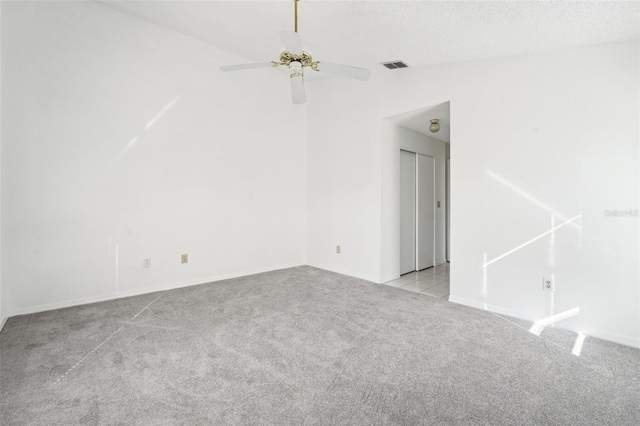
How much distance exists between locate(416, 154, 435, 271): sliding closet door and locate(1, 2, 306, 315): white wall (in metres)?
2.38

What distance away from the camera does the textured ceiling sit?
2.32 meters

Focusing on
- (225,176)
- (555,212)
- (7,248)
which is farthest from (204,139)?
(555,212)

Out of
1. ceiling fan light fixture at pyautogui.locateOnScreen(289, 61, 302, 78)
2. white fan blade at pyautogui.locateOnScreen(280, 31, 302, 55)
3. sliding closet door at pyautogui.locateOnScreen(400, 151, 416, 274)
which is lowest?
sliding closet door at pyautogui.locateOnScreen(400, 151, 416, 274)

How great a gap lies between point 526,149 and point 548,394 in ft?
6.90

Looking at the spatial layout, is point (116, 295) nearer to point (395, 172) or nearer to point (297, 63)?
point (297, 63)

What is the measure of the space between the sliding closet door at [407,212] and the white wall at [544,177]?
1.14 m

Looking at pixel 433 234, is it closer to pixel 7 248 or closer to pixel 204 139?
pixel 204 139

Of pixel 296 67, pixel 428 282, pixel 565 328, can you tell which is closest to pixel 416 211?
pixel 428 282

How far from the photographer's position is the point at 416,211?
5.12 metres

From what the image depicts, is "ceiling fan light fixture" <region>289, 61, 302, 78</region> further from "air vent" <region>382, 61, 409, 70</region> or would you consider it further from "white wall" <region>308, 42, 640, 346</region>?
"white wall" <region>308, 42, 640, 346</region>

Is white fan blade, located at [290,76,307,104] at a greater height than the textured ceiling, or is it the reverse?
the textured ceiling

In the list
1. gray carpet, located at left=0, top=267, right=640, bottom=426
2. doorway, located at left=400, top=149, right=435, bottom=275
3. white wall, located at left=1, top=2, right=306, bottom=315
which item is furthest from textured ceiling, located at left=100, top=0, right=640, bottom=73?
gray carpet, located at left=0, top=267, right=640, bottom=426

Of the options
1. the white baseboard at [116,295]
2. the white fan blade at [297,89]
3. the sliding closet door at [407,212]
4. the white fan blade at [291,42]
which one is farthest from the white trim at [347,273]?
the white fan blade at [291,42]

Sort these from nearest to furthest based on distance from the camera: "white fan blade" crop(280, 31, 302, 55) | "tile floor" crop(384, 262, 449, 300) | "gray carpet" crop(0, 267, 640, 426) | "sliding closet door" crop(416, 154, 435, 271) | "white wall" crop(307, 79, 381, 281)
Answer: "gray carpet" crop(0, 267, 640, 426) < "white fan blade" crop(280, 31, 302, 55) < "tile floor" crop(384, 262, 449, 300) < "white wall" crop(307, 79, 381, 281) < "sliding closet door" crop(416, 154, 435, 271)
